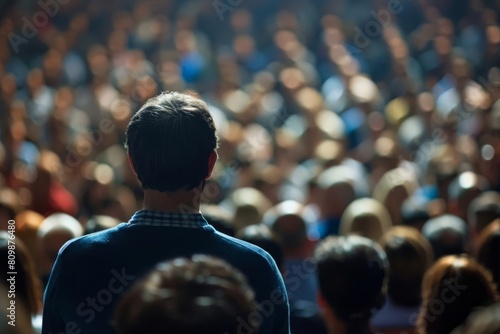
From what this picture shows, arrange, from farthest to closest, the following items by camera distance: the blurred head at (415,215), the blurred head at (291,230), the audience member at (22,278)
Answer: the blurred head at (415,215), the blurred head at (291,230), the audience member at (22,278)

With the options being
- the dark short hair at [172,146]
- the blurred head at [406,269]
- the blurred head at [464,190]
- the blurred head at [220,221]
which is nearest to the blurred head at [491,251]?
the blurred head at [406,269]

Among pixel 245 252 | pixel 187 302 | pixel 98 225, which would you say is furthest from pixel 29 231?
pixel 187 302

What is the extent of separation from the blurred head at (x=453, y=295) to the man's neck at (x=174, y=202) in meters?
0.97

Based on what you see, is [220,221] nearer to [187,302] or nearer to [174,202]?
[174,202]

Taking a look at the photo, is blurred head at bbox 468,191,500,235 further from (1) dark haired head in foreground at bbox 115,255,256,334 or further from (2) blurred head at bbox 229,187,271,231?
(1) dark haired head in foreground at bbox 115,255,256,334

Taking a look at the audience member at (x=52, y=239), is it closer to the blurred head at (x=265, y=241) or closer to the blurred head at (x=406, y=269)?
the blurred head at (x=265, y=241)

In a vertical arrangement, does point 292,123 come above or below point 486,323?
below

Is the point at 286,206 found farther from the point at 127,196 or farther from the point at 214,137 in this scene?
the point at 214,137

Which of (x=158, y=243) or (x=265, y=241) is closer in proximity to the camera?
(x=158, y=243)

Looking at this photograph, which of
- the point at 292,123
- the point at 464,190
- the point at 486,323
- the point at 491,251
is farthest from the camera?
the point at 292,123

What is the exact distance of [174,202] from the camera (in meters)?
2.36

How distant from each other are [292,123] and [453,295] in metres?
7.07

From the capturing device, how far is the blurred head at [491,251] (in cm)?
370

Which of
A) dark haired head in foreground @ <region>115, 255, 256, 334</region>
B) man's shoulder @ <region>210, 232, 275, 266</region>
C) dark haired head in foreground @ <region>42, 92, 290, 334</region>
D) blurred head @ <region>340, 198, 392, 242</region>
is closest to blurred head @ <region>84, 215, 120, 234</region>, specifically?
blurred head @ <region>340, 198, 392, 242</region>
